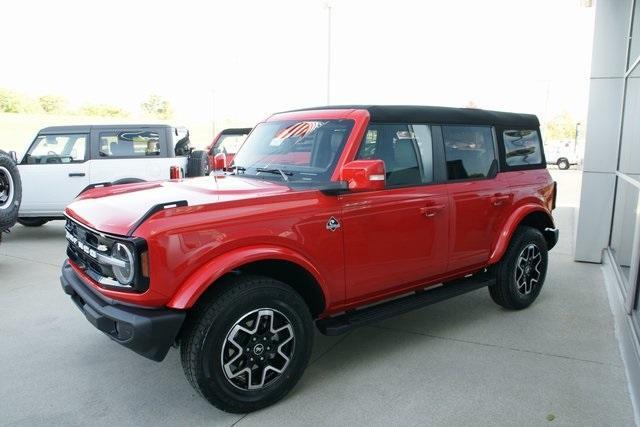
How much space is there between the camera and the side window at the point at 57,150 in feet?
28.2

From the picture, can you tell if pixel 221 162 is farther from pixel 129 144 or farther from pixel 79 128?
pixel 79 128

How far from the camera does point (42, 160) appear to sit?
28.3 ft

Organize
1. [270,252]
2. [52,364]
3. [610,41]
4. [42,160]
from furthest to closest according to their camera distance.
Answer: [42,160]
[610,41]
[52,364]
[270,252]

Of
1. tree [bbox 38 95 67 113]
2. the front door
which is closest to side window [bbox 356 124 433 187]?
the front door

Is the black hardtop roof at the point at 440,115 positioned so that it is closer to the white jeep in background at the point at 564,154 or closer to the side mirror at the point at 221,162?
the side mirror at the point at 221,162

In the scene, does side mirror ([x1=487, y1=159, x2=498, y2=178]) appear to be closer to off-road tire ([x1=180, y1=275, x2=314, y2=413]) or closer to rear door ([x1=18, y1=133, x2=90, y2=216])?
off-road tire ([x1=180, y1=275, x2=314, y2=413])

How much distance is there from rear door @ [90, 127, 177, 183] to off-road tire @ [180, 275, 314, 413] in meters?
6.34

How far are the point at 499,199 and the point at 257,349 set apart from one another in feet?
8.80

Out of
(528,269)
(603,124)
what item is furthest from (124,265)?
(603,124)

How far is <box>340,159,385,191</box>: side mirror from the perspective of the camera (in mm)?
3215

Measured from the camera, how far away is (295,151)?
393 centimetres

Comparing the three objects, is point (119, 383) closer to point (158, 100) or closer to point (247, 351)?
point (247, 351)

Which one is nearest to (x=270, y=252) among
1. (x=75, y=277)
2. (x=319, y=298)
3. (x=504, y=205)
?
(x=319, y=298)

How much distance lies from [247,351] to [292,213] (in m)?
0.90
